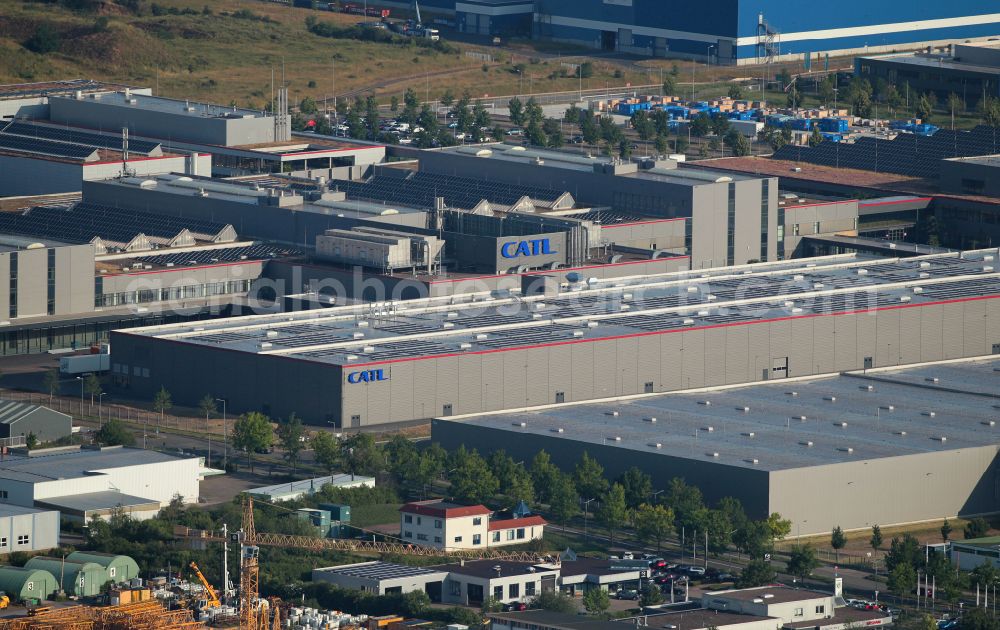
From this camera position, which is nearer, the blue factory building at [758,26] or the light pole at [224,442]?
the light pole at [224,442]

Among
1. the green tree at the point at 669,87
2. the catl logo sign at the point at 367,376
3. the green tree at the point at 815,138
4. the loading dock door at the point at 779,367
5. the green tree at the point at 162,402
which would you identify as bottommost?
the green tree at the point at 162,402

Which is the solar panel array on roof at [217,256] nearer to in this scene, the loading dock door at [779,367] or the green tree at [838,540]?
the loading dock door at [779,367]

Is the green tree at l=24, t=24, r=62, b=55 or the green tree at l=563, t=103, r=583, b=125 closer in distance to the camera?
the green tree at l=563, t=103, r=583, b=125

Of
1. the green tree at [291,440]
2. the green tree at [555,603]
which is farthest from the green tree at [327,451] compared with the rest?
the green tree at [555,603]

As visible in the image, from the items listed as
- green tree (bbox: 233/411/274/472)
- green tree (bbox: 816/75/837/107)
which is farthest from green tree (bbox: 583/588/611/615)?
green tree (bbox: 816/75/837/107)

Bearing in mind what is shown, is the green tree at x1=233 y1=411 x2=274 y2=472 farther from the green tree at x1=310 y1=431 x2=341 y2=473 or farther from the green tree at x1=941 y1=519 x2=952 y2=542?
the green tree at x1=941 y1=519 x2=952 y2=542

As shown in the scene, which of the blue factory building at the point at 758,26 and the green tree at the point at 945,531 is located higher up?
the blue factory building at the point at 758,26
